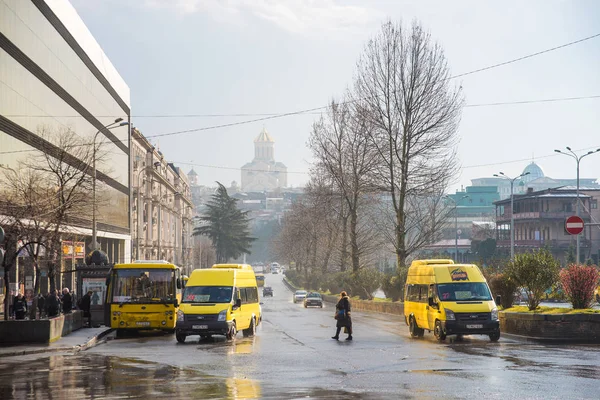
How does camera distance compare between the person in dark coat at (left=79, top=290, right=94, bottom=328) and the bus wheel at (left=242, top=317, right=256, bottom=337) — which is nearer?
the bus wheel at (left=242, top=317, right=256, bottom=337)

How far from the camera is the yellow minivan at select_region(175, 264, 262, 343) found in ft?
97.0

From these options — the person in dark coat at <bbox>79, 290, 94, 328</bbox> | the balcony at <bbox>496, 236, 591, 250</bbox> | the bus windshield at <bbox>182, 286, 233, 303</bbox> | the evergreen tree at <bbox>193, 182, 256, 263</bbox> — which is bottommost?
the person in dark coat at <bbox>79, 290, 94, 328</bbox>

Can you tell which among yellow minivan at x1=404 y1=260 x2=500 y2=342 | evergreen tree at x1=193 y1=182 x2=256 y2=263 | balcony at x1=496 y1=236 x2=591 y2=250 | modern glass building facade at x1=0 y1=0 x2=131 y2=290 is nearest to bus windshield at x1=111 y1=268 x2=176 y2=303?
yellow minivan at x1=404 y1=260 x2=500 y2=342

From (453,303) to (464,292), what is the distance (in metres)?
0.84

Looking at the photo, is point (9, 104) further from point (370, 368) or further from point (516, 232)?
point (516, 232)

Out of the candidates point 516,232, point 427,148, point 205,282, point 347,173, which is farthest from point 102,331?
point 516,232

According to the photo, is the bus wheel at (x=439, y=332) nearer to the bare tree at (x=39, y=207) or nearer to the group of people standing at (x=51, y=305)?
Result: the group of people standing at (x=51, y=305)

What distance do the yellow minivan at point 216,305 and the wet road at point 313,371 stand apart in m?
0.55

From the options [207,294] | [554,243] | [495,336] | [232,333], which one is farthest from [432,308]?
[554,243]

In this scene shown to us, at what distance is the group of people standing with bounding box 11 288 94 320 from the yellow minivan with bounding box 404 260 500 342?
1315 centimetres

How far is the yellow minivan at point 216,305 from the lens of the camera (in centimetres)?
2956

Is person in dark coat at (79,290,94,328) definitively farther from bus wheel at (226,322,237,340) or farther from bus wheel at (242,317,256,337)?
bus wheel at (226,322,237,340)

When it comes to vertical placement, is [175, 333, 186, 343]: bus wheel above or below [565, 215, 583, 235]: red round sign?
below

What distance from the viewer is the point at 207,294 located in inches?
1214
